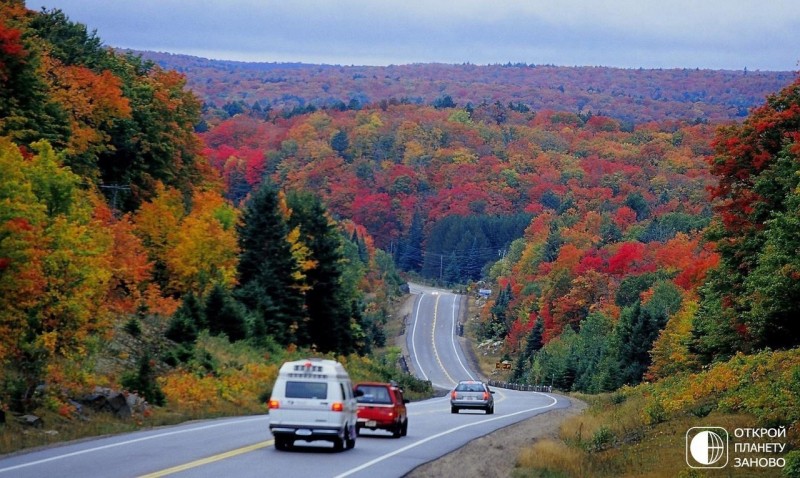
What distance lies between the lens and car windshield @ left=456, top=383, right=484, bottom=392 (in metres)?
48.5

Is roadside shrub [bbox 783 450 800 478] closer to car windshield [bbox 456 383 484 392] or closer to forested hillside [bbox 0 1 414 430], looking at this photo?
forested hillside [bbox 0 1 414 430]

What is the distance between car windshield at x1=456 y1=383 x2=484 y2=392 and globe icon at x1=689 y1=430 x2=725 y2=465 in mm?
23817

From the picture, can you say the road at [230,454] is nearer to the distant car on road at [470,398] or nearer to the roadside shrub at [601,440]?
the roadside shrub at [601,440]

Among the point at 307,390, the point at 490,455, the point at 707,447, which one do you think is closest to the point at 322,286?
the point at 490,455

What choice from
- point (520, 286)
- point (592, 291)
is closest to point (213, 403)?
point (592, 291)

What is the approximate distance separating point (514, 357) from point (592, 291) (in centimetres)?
2046

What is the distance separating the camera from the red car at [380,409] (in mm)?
30766

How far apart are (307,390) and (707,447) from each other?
28.4 feet

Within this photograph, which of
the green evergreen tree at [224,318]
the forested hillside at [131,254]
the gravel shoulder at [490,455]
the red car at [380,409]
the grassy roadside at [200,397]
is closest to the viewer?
the gravel shoulder at [490,455]

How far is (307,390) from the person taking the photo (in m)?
25.1

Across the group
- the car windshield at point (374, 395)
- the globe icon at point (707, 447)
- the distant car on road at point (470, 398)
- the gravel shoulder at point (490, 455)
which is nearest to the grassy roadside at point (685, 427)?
the globe icon at point (707, 447)

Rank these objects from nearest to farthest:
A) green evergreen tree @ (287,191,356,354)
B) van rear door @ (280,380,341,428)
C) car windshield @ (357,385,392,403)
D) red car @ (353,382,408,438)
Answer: van rear door @ (280,380,341,428) → red car @ (353,382,408,438) → car windshield @ (357,385,392,403) → green evergreen tree @ (287,191,356,354)

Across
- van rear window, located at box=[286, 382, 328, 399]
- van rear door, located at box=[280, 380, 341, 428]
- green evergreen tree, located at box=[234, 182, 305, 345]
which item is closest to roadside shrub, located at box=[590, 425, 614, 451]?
van rear door, located at box=[280, 380, 341, 428]

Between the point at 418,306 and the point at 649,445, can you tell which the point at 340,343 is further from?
the point at 418,306
